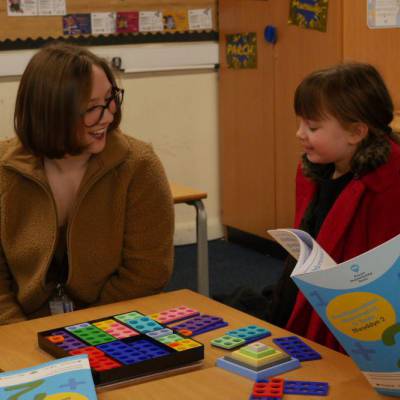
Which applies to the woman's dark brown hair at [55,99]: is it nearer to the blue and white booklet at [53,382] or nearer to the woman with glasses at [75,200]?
the woman with glasses at [75,200]

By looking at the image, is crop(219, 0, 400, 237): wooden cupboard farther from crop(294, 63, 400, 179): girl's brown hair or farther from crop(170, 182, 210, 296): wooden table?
crop(294, 63, 400, 179): girl's brown hair

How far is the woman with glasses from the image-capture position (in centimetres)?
207

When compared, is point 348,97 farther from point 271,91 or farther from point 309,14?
point 271,91

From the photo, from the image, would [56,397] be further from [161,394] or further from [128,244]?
[128,244]

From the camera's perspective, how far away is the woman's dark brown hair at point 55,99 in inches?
80.7

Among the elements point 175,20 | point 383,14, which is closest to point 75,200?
point 383,14

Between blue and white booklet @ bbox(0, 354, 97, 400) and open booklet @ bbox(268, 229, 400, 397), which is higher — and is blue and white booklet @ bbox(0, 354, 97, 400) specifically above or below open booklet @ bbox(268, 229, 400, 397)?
below

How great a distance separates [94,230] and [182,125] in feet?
8.96

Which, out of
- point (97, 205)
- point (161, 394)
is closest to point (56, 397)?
point (161, 394)

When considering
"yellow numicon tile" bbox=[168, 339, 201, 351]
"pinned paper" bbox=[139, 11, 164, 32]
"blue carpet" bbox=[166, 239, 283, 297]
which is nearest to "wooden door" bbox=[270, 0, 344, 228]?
"blue carpet" bbox=[166, 239, 283, 297]

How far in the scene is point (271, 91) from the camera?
438 centimetres

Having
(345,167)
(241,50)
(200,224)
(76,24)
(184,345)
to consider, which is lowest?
(200,224)

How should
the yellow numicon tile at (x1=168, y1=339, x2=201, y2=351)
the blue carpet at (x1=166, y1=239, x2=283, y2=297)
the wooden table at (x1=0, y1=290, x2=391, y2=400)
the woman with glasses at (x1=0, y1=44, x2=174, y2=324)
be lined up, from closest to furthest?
the wooden table at (x1=0, y1=290, x2=391, y2=400), the yellow numicon tile at (x1=168, y1=339, x2=201, y2=351), the woman with glasses at (x1=0, y1=44, x2=174, y2=324), the blue carpet at (x1=166, y1=239, x2=283, y2=297)

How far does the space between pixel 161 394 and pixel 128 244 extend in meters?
0.82
